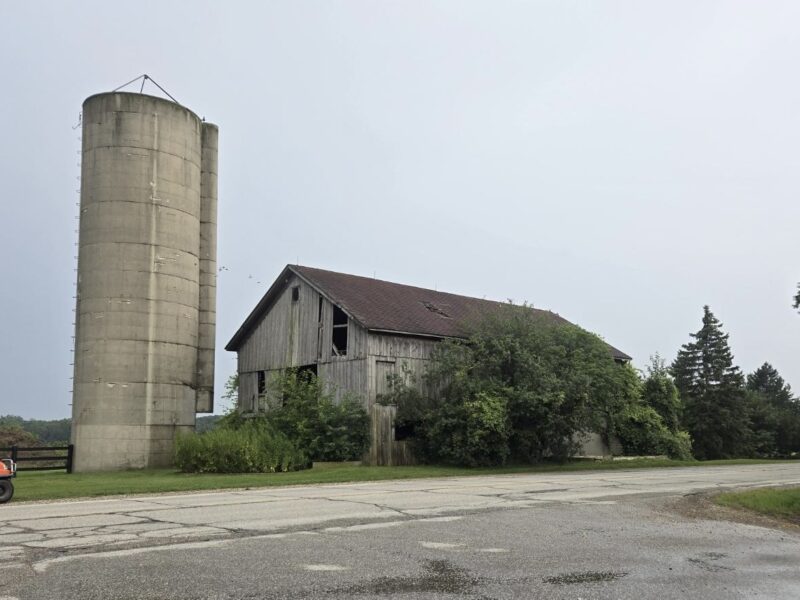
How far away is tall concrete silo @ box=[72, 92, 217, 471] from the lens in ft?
95.5

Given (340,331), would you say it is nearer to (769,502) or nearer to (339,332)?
(339,332)

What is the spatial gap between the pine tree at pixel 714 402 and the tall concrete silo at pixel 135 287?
4108 cm

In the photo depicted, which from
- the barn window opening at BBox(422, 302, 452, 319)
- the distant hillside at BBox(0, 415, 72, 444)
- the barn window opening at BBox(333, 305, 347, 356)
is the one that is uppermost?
the barn window opening at BBox(422, 302, 452, 319)

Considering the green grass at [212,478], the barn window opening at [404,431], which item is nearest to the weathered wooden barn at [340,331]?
the barn window opening at [404,431]

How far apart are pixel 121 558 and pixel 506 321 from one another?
24722mm

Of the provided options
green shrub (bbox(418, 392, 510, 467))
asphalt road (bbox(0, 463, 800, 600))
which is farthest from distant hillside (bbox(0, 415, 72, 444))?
asphalt road (bbox(0, 463, 800, 600))

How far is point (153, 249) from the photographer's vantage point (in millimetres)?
30047

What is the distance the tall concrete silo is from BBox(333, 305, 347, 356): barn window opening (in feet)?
18.8

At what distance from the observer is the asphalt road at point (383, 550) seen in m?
7.03

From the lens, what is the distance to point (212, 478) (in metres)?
22.1

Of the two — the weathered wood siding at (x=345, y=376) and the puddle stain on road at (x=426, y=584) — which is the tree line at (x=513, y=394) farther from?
the puddle stain on road at (x=426, y=584)

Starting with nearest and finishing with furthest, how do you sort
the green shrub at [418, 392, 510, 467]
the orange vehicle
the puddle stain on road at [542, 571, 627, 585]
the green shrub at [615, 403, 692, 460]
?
the puddle stain on road at [542, 571, 627, 585] < the orange vehicle < the green shrub at [418, 392, 510, 467] < the green shrub at [615, 403, 692, 460]

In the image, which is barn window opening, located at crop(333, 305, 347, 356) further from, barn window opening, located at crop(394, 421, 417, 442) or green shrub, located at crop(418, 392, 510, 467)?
green shrub, located at crop(418, 392, 510, 467)

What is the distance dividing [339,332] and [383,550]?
23792mm
